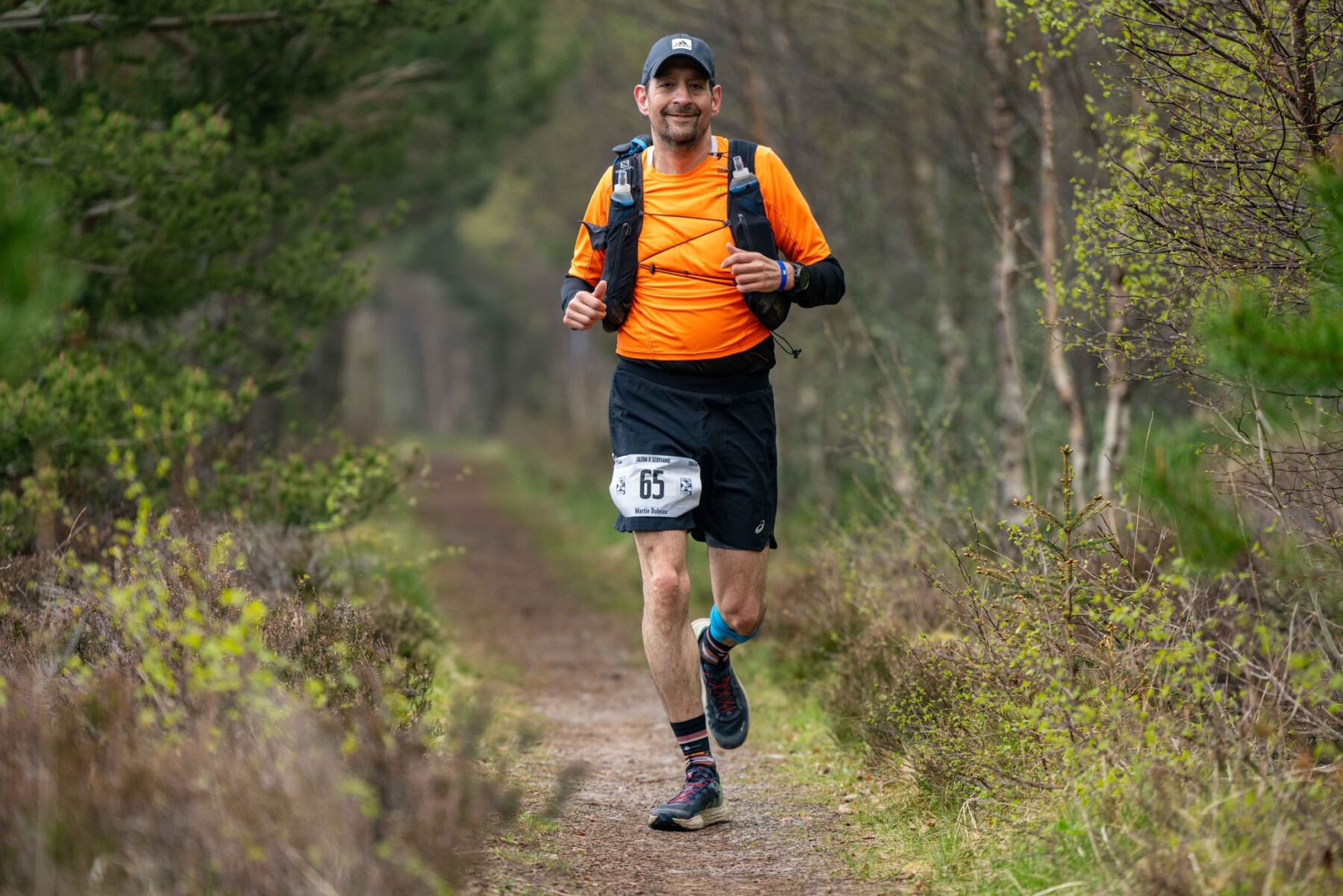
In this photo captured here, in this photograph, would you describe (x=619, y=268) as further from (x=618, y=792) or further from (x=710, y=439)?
(x=618, y=792)

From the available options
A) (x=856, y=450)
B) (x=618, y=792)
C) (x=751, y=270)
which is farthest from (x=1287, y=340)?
(x=856, y=450)

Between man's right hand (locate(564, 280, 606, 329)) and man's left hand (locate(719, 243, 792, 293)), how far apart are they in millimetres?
423

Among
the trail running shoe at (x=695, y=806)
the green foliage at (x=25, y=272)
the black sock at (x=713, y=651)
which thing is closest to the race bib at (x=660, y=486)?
the black sock at (x=713, y=651)

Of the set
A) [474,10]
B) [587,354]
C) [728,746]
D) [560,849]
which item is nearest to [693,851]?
[560,849]

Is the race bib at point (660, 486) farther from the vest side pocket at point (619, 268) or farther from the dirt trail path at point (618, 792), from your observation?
the dirt trail path at point (618, 792)

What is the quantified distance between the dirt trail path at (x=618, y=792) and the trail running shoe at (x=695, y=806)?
0.04 metres

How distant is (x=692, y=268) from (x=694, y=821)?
1848 millimetres

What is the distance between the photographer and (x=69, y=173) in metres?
6.89

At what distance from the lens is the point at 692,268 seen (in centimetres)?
470

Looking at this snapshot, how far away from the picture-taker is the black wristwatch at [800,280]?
472 cm

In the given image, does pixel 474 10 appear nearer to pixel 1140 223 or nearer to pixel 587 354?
pixel 1140 223

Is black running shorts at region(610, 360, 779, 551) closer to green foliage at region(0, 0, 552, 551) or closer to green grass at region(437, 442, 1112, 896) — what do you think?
green grass at region(437, 442, 1112, 896)

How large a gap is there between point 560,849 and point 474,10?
18.9ft

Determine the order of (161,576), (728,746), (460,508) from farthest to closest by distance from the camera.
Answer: (460,508) < (728,746) < (161,576)
